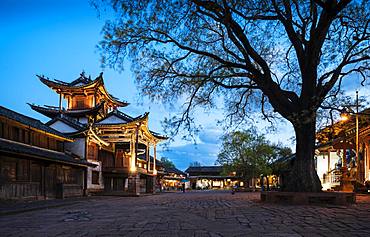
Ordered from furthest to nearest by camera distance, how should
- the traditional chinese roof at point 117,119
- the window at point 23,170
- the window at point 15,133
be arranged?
the traditional chinese roof at point 117,119 → the window at point 15,133 → the window at point 23,170

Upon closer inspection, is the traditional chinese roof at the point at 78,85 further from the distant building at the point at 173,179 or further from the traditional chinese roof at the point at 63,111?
the distant building at the point at 173,179

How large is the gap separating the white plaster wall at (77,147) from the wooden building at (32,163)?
1058 millimetres

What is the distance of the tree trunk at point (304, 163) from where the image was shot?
13992 millimetres

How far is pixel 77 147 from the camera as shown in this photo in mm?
30516

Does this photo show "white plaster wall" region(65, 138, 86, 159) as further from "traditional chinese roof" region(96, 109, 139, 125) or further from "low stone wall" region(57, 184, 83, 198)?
"traditional chinese roof" region(96, 109, 139, 125)

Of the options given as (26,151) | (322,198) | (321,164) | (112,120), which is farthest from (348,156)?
(26,151)

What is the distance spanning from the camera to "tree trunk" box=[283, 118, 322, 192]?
1399 cm

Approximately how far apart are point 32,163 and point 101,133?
13397 millimetres

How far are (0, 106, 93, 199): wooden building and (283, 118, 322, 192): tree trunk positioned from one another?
493 inches

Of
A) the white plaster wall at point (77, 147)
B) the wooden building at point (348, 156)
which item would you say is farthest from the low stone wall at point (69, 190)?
the wooden building at point (348, 156)

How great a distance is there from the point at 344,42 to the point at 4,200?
1725 centimetres

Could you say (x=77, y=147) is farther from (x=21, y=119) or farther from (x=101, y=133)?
(x=21, y=119)

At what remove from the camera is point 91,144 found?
105ft

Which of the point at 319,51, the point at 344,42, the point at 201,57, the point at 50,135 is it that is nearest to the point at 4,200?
the point at 50,135
